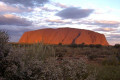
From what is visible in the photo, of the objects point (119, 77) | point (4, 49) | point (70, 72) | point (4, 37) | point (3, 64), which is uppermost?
point (4, 37)

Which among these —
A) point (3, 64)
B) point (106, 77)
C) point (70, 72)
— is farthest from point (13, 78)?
point (106, 77)

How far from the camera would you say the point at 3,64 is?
3.82m

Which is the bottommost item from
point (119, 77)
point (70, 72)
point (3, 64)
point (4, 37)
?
point (119, 77)

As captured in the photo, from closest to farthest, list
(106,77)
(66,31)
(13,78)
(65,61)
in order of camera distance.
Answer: (13,78) < (65,61) < (106,77) < (66,31)

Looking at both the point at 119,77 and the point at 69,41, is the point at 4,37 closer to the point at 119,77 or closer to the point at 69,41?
the point at 119,77

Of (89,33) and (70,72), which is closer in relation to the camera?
(70,72)

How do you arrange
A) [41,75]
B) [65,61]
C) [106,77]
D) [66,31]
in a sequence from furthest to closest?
1. [66,31]
2. [106,77]
3. [65,61]
4. [41,75]

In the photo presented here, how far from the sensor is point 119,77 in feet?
26.8

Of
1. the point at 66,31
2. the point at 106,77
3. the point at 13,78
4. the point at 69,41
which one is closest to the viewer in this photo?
the point at 13,78

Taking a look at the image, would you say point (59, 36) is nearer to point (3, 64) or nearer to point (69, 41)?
point (69, 41)

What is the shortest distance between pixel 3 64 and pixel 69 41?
278ft

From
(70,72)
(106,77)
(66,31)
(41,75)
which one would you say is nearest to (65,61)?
(70,72)

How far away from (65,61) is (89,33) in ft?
302

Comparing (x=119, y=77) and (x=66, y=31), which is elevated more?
(x=66, y=31)
